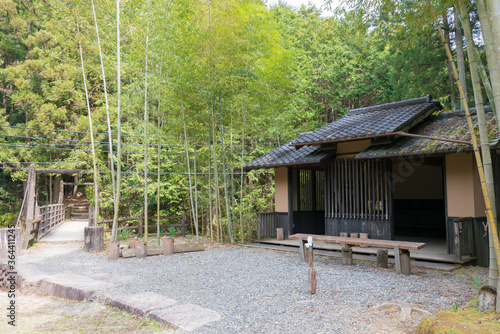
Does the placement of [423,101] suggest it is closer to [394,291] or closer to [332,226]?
[332,226]

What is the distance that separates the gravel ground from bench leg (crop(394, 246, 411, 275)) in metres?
0.11

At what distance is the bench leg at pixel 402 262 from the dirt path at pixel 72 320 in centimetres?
323

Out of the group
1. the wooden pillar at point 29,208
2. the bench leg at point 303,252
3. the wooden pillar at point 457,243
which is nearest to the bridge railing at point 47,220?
the wooden pillar at point 29,208

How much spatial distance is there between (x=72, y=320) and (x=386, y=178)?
17.0 ft

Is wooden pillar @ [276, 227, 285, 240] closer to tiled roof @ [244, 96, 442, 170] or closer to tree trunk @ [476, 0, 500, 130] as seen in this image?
tiled roof @ [244, 96, 442, 170]

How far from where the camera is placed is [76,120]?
539 inches

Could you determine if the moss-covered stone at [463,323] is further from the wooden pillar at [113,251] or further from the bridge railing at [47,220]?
the bridge railing at [47,220]

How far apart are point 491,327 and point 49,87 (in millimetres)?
15564

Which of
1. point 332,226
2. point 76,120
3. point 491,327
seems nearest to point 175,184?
point 76,120

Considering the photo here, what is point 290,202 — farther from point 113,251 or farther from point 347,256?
point 113,251

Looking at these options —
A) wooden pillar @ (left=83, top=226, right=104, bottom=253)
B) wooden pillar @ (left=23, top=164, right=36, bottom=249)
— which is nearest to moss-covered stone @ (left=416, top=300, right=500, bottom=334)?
wooden pillar @ (left=83, top=226, right=104, bottom=253)

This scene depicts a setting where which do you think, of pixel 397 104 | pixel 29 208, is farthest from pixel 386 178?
pixel 29 208

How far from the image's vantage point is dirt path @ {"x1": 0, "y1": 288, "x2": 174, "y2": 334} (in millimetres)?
2916

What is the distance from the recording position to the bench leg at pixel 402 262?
4.51 metres
